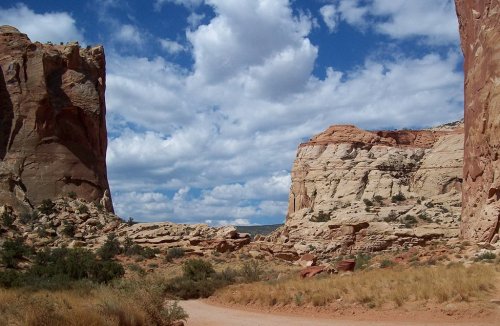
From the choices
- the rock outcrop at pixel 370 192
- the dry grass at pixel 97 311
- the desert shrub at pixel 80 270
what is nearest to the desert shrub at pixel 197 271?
the desert shrub at pixel 80 270

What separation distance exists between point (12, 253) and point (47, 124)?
17858 millimetres

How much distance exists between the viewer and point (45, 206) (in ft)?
118

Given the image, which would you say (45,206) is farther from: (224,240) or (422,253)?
(422,253)

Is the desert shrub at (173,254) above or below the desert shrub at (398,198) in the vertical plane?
below

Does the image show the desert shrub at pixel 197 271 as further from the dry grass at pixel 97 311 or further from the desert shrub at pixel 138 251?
the dry grass at pixel 97 311

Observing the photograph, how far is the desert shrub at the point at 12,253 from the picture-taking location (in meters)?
23.7

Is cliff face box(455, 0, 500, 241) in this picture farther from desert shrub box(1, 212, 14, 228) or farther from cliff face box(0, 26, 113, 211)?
cliff face box(0, 26, 113, 211)

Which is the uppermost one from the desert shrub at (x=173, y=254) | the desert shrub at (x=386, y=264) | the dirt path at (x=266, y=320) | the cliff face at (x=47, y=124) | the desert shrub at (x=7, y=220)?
the cliff face at (x=47, y=124)

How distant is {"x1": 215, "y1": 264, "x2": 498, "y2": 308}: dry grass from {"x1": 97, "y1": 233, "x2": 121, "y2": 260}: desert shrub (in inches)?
481

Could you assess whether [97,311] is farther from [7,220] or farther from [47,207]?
[47,207]

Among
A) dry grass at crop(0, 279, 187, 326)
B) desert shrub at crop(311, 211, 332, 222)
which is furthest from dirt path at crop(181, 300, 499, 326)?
desert shrub at crop(311, 211, 332, 222)

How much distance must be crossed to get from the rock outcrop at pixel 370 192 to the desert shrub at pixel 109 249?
958 centimetres

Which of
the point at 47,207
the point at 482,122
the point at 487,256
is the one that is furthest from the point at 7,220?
the point at 482,122

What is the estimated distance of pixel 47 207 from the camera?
118 feet
